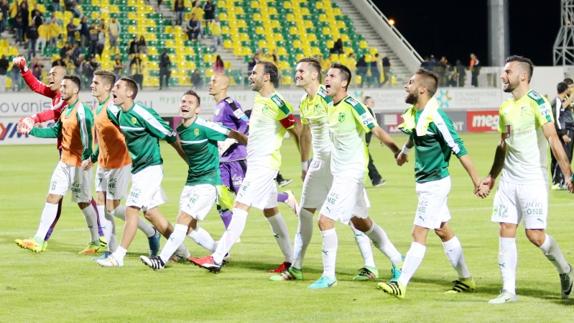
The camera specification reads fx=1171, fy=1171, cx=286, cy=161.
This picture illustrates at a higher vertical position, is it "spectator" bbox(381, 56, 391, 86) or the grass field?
the grass field

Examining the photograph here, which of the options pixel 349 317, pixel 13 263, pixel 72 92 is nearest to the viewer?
pixel 349 317

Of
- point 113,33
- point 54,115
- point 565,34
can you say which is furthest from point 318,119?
point 565,34

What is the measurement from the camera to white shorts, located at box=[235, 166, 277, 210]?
41.5ft

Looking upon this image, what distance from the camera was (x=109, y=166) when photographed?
14172 mm

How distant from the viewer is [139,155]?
13391 millimetres

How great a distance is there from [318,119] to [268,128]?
666 mm

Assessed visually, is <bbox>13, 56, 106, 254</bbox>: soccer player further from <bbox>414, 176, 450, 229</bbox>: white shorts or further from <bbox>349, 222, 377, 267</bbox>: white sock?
<bbox>414, 176, 450, 229</bbox>: white shorts

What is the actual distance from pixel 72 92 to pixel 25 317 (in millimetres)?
5517

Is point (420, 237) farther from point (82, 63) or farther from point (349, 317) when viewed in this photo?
point (82, 63)

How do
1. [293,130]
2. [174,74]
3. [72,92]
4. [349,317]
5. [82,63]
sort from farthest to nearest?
[174,74]
[82,63]
[72,92]
[293,130]
[349,317]

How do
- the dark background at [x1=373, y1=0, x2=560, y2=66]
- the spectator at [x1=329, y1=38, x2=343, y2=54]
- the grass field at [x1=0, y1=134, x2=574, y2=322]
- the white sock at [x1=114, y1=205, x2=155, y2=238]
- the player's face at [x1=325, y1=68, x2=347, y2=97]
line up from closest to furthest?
the grass field at [x1=0, y1=134, x2=574, y2=322], the player's face at [x1=325, y1=68, x2=347, y2=97], the white sock at [x1=114, y1=205, x2=155, y2=238], the spectator at [x1=329, y1=38, x2=343, y2=54], the dark background at [x1=373, y1=0, x2=560, y2=66]

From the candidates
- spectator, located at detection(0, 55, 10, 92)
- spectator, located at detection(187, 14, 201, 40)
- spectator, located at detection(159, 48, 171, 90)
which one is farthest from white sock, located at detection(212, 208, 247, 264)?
spectator, located at detection(187, 14, 201, 40)

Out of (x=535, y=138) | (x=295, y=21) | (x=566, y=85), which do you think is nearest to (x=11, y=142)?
(x=295, y=21)

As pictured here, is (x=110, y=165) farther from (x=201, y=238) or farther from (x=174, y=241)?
(x=174, y=241)
